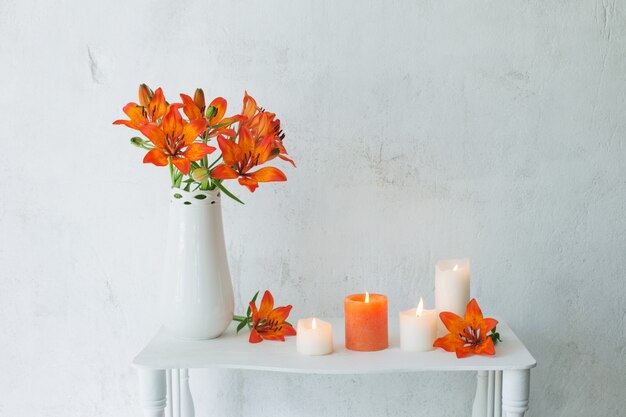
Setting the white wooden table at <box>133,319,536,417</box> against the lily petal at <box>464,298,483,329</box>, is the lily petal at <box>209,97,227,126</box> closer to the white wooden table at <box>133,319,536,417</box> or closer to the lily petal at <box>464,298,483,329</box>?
the white wooden table at <box>133,319,536,417</box>

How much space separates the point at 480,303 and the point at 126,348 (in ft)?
2.07

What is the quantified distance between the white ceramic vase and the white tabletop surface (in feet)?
0.13

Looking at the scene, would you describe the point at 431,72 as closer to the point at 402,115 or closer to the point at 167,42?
the point at 402,115

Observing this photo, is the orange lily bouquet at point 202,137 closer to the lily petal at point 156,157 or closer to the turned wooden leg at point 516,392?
the lily petal at point 156,157

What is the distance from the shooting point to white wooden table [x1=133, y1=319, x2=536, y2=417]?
3.13 ft

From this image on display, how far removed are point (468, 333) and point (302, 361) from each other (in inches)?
9.4

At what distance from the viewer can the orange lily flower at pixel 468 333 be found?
38.8 inches

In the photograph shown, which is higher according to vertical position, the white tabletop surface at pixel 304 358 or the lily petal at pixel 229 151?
the lily petal at pixel 229 151

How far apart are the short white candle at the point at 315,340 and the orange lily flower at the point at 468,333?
6.0 inches

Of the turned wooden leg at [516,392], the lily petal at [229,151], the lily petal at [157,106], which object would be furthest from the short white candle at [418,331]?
the lily petal at [157,106]

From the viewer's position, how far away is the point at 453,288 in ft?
3.48

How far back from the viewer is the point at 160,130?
0.96 m

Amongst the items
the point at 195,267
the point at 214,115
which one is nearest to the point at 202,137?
the point at 214,115

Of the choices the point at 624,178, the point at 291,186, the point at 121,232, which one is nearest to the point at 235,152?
the point at 291,186
